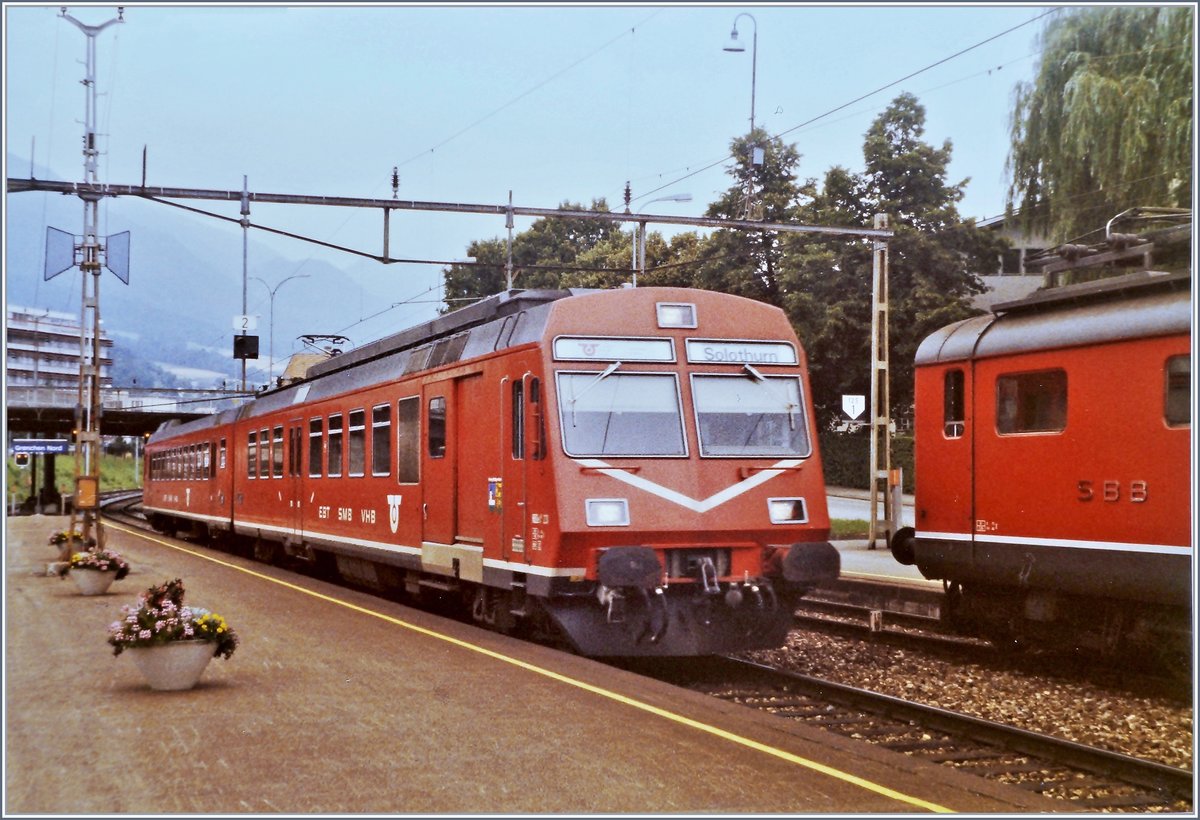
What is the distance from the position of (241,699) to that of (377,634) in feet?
12.3

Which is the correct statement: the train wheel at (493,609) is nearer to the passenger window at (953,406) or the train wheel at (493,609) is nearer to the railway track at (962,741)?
the railway track at (962,741)

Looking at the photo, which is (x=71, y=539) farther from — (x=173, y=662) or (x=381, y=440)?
(x=173, y=662)

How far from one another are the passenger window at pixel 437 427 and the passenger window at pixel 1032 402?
5820mm

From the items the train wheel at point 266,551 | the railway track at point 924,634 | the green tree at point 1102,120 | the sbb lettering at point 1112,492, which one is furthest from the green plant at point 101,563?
the green tree at point 1102,120

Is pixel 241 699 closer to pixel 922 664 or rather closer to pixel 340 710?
pixel 340 710

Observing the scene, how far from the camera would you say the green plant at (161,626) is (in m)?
9.36

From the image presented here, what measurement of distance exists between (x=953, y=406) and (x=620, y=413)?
4.29 meters

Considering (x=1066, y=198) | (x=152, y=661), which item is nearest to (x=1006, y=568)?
(x=152, y=661)

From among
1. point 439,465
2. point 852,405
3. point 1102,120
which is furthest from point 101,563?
point 1102,120

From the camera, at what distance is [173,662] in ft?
31.0

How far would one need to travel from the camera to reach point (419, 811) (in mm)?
6254

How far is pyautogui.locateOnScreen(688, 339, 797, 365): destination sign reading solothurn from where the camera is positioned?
1192 cm

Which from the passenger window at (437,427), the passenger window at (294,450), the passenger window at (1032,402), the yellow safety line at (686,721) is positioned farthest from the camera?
the passenger window at (294,450)

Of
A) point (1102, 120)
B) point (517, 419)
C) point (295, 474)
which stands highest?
point (1102, 120)
